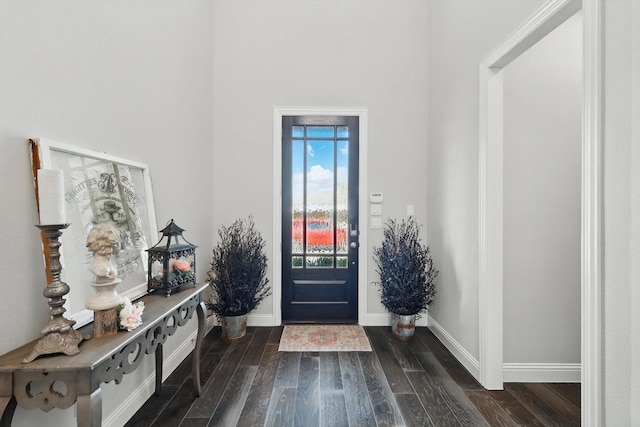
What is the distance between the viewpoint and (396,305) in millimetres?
3100

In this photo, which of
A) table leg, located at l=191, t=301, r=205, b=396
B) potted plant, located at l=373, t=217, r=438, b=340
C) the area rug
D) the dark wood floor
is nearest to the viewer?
the dark wood floor

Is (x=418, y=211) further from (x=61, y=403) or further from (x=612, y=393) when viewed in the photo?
(x=61, y=403)

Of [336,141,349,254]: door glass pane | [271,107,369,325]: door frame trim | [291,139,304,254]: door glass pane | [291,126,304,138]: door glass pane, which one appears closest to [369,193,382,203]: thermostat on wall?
[271,107,369,325]: door frame trim

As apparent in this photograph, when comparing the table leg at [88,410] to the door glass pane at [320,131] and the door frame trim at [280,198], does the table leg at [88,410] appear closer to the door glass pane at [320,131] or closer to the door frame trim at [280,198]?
the door frame trim at [280,198]

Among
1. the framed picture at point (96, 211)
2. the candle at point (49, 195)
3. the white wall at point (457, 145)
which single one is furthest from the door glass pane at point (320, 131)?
the candle at point (49, 195)

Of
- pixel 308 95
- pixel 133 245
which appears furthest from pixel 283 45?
pixel 133 245

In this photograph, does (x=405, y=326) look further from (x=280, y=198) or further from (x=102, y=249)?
(x=102, y=249)

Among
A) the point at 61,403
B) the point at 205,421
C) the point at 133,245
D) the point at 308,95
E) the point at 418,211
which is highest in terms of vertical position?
the point at 308,95

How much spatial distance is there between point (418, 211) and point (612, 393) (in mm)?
2350

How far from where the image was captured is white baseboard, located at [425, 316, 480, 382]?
7.84 ft

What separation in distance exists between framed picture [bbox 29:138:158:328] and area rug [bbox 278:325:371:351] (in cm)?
157

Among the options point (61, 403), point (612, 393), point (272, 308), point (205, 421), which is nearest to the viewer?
point (61, 403)

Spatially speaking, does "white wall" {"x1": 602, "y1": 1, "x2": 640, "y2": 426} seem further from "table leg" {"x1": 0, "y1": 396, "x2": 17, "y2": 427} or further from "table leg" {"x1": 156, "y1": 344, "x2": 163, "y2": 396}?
"table leg" {"x1": 156, "y1": 344, "x2": 163, "y2": 396}

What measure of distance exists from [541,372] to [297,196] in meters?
2.67
